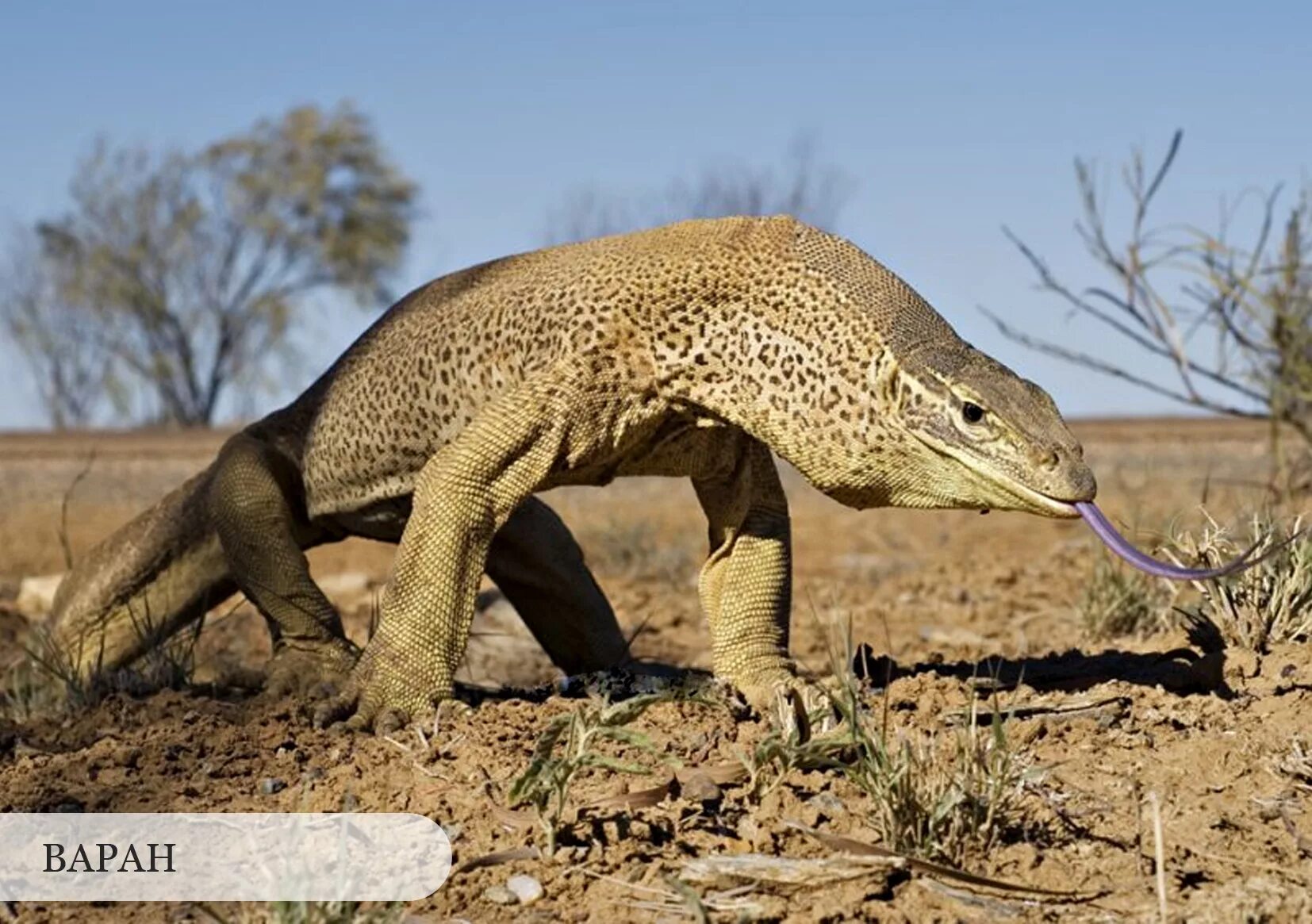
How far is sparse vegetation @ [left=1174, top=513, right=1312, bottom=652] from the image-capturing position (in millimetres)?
5348

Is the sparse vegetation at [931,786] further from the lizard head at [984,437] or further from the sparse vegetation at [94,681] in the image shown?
the sparse vegetation at [94,681]

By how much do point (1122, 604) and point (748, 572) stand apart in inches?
96.0

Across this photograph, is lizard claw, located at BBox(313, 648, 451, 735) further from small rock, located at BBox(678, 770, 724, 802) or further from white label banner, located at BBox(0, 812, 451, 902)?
small rock, located at BBox(678, 770, 724, 802)

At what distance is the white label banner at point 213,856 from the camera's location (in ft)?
12.6

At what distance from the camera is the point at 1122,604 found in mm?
7508

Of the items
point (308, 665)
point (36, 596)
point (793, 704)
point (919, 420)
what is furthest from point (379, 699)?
point (36, 596)

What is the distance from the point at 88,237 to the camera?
48.8m

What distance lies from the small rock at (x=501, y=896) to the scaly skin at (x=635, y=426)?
51.1 inches

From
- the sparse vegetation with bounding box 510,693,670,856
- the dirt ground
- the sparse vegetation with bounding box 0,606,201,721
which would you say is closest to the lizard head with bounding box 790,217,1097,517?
the dirt ground

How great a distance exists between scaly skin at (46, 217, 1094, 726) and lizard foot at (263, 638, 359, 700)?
19mm

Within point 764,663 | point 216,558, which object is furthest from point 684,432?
point 216,558

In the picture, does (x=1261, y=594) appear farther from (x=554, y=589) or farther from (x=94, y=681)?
(x=94, y=681)

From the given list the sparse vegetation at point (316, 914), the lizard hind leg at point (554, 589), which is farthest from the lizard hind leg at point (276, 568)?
the sparse vegetation at point (316, 914)

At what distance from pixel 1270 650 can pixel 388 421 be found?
9.80 ft
